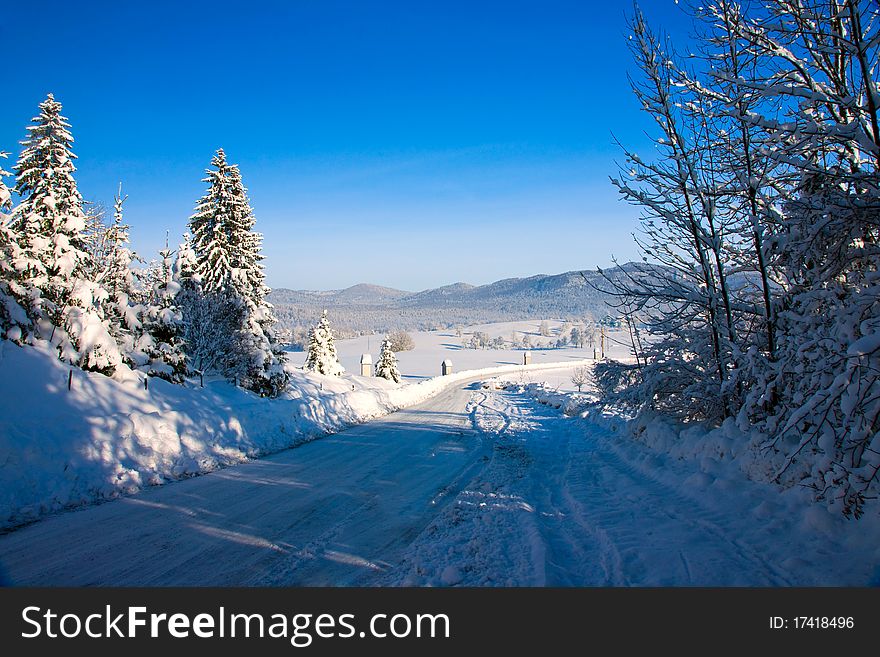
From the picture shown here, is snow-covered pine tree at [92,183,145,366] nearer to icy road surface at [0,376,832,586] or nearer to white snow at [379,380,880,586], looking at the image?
icy road surface at [0,376,832,586]

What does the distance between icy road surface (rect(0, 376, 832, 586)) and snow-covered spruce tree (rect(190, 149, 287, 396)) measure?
13.7 meters

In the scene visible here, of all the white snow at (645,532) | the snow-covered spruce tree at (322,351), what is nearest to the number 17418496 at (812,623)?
the white snow at (645,532)

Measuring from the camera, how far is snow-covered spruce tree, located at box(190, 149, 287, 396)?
2148cm

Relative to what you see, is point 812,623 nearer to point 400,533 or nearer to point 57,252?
point 400,533

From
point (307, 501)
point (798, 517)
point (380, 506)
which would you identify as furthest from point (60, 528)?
point (798, 517)

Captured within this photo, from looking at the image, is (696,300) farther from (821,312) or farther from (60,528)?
(60,528)

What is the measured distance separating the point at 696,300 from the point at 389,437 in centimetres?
897

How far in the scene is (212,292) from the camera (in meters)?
21.2

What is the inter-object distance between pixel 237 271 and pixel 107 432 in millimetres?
15071

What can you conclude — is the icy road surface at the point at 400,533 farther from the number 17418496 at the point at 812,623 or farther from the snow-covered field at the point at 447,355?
the snow-covered field at the point at 447,355

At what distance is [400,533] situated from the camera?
541 centimetres

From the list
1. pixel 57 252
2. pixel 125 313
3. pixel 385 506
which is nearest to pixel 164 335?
pixel 125 313

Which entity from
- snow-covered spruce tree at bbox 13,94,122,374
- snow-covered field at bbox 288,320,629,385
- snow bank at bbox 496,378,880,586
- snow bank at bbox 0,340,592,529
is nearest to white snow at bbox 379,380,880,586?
snow bank at bbox 496,378,880,586

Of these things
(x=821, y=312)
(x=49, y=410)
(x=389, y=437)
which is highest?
(x=821, y=312)
